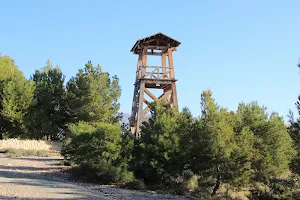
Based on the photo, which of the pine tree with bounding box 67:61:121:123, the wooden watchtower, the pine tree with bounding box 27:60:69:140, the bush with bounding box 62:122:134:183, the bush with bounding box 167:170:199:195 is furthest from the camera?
the pine tree with bounding box 27:60:69:140

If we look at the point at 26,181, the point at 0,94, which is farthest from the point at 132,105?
the point at 0,94

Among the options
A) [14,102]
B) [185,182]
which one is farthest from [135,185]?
[14,102]

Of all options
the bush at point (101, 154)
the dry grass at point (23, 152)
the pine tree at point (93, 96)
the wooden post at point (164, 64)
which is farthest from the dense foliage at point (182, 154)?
the pine tree at point (93, 96)

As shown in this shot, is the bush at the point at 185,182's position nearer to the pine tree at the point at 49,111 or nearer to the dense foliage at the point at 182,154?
the dense foliage at the point at 182,154

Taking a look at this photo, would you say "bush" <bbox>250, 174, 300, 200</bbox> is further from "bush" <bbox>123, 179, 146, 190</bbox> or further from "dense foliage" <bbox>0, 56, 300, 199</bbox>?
"bush" <bbox>123, 179, 146, 190</bbox>

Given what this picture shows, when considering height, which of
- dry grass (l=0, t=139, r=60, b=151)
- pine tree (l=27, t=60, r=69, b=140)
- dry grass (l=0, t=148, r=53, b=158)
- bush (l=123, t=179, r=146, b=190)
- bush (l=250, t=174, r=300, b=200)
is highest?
pine tree (l=27, t=60, r=69, b=140)

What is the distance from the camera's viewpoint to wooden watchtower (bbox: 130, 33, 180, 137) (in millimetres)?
26141

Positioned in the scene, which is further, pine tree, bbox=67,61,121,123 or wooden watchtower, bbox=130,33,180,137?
pine tree, bbox=67,61,121,123

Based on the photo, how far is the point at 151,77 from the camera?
1041 inches

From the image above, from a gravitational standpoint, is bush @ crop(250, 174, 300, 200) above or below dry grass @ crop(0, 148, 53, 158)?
below

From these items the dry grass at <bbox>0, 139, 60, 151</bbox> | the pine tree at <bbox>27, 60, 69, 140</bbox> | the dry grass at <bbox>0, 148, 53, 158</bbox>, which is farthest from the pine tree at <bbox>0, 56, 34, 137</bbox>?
the dry grass at <bbox>0, 148, 53, 158</bbox>

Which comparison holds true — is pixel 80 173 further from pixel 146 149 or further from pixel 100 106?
pixel 100 106

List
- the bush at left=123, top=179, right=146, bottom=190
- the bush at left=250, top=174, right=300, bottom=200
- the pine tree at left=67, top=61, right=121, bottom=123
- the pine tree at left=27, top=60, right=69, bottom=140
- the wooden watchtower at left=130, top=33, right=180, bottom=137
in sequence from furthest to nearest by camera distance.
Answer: the pine tree at left=27, top=60, right=69, bottom=140
the pine tree at left=67, top=61, right=121, bottom=123
the wooden watchtower at left=130, top=33, right=180, bottom=137
the bush at left=250, top=174, right=300, bottom=200
the bush at left=123, top=179, right=146, bottom=190

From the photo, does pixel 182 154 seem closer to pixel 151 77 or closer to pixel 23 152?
pixel 151 77
